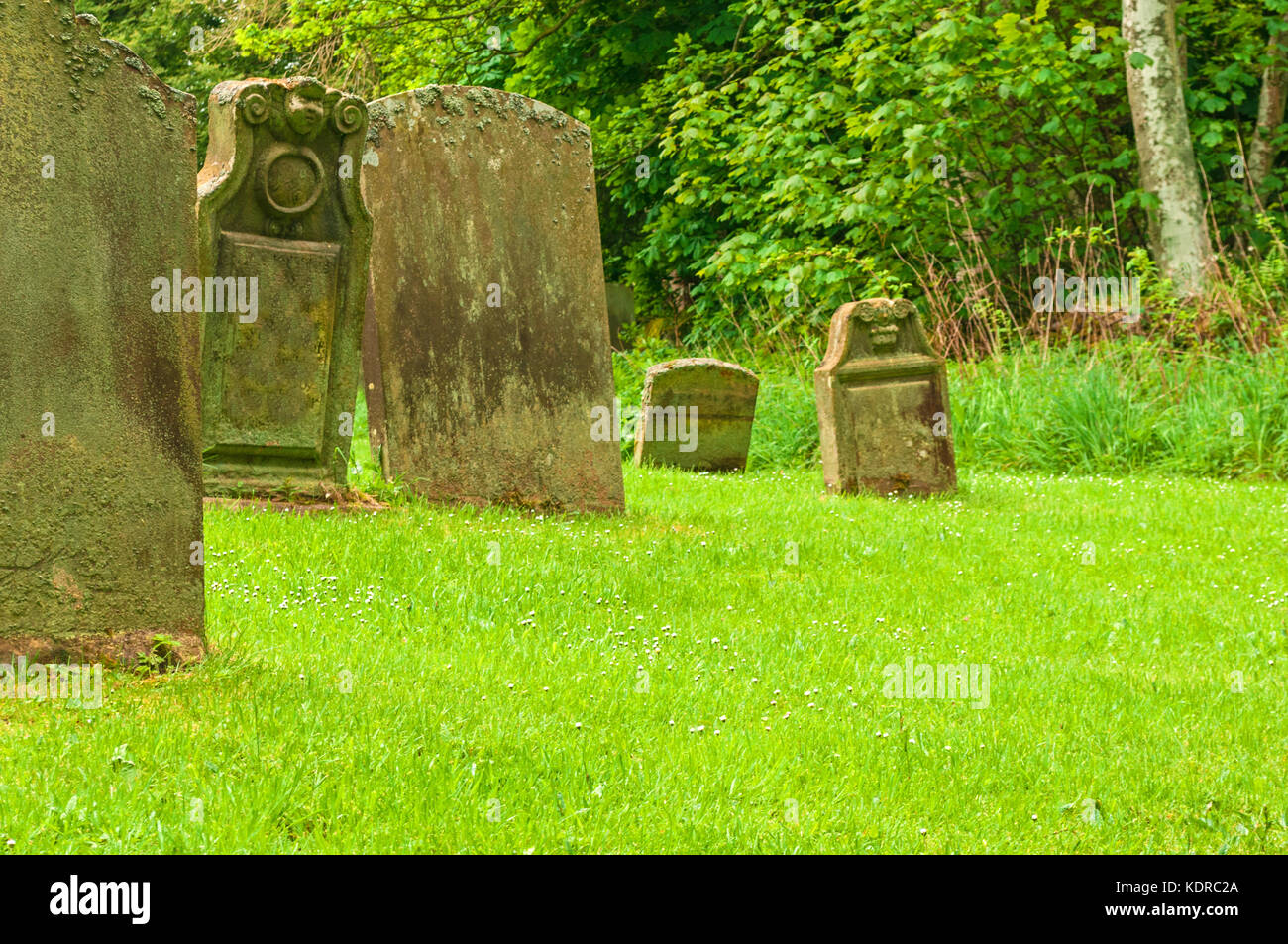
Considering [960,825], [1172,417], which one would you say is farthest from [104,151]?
[1172,417]

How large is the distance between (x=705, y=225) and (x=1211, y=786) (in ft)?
53.9

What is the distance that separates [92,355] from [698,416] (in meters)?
8.62

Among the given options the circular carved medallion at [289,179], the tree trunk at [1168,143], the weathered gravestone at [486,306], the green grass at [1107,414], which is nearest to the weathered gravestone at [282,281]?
the circular carved medallion at [289,179]

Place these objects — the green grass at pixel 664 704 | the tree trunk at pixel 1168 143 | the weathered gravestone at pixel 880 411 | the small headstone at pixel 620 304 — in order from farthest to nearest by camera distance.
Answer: the small headstone at pixel 620 304, the tree trunk at pixel 1168 143, the weathered gravestone at pixel 880 411, the green grass at pixel 664 704

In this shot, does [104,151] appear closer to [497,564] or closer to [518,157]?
[497,564]

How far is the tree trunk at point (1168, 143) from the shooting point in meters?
14.7

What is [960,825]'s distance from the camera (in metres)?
3.50

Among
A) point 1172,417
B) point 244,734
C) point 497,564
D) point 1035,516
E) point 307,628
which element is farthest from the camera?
point 1172,417

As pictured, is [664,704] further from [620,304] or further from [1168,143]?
[620,304]

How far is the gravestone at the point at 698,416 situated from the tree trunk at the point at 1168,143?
Result: 5686 mm
